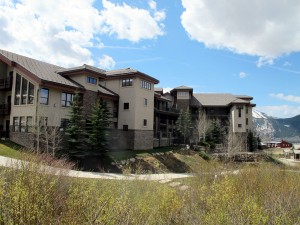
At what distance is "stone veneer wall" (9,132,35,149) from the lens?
21.9 metres

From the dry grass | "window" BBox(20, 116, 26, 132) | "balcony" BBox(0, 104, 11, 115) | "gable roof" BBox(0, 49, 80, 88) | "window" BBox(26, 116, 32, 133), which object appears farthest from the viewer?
"balcony" BBox(0, 104, 11, 115)

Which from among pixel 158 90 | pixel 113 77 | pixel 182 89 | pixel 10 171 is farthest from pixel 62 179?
pixel 182 89

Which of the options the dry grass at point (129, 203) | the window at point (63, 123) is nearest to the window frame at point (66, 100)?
the window at point (63, 123)

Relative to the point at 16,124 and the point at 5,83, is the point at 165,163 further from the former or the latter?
the point at 5,83

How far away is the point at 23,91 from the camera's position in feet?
79.5

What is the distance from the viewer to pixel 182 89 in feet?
176

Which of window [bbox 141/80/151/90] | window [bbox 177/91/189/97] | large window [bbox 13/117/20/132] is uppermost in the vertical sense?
window [bbox 177/91/189/97]

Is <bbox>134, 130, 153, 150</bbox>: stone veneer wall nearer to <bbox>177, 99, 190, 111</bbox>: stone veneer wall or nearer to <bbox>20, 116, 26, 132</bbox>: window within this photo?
<bbox>20, 116, 26, 132</bbox>: window

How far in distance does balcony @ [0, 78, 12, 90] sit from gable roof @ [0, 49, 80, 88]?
224cm

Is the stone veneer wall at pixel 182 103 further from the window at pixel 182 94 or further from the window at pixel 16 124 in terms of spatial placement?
the window at pixel 16 124

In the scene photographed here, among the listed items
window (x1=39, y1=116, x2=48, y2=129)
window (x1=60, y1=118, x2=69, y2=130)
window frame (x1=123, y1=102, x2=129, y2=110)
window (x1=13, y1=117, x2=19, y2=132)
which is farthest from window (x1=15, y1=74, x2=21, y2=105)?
window frame (x1=123, y1=102, x2=129, y2=110)

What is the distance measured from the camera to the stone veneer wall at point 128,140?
28922mm

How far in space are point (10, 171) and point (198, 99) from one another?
52299 mm

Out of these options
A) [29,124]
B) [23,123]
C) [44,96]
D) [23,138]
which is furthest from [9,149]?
[44,96]
